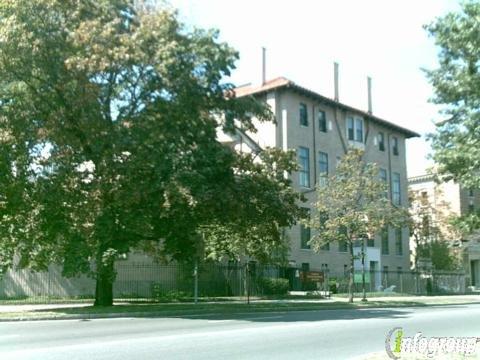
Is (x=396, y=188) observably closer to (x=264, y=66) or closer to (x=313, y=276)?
(x=264, y=66)

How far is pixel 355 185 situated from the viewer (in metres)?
31.0

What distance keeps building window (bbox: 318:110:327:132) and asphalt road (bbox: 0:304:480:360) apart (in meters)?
28.3

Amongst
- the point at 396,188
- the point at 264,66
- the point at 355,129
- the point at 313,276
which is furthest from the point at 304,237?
the point at 396,188

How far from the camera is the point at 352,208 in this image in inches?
1228

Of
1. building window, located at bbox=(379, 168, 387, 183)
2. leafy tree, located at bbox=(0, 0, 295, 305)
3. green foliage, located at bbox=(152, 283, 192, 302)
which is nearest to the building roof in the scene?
building window, located at bbox=(379, 168, 387, 183)

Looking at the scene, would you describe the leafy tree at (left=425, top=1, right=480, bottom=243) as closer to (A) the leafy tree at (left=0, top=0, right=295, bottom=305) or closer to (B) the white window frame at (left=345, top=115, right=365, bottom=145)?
(A) the leafy tree at (left=0, top=0, right=295, bottom=305)

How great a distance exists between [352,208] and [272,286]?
7470 millimetres

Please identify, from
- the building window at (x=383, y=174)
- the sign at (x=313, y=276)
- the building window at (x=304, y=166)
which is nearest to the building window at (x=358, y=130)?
the building window at (x=383, y=174)

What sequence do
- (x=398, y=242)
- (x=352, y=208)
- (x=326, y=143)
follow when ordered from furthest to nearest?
(x=398, y=242)
(x=326, y=143)
(x=352, y=208)

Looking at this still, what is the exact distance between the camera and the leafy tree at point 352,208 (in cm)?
3075

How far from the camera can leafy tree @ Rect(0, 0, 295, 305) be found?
2116 centimetres

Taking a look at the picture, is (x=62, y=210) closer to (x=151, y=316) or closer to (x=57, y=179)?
(x=57, y=179)

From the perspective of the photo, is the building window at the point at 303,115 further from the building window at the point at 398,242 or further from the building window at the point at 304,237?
the building window at the point at 398,242

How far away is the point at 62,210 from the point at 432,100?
49.8 ft
